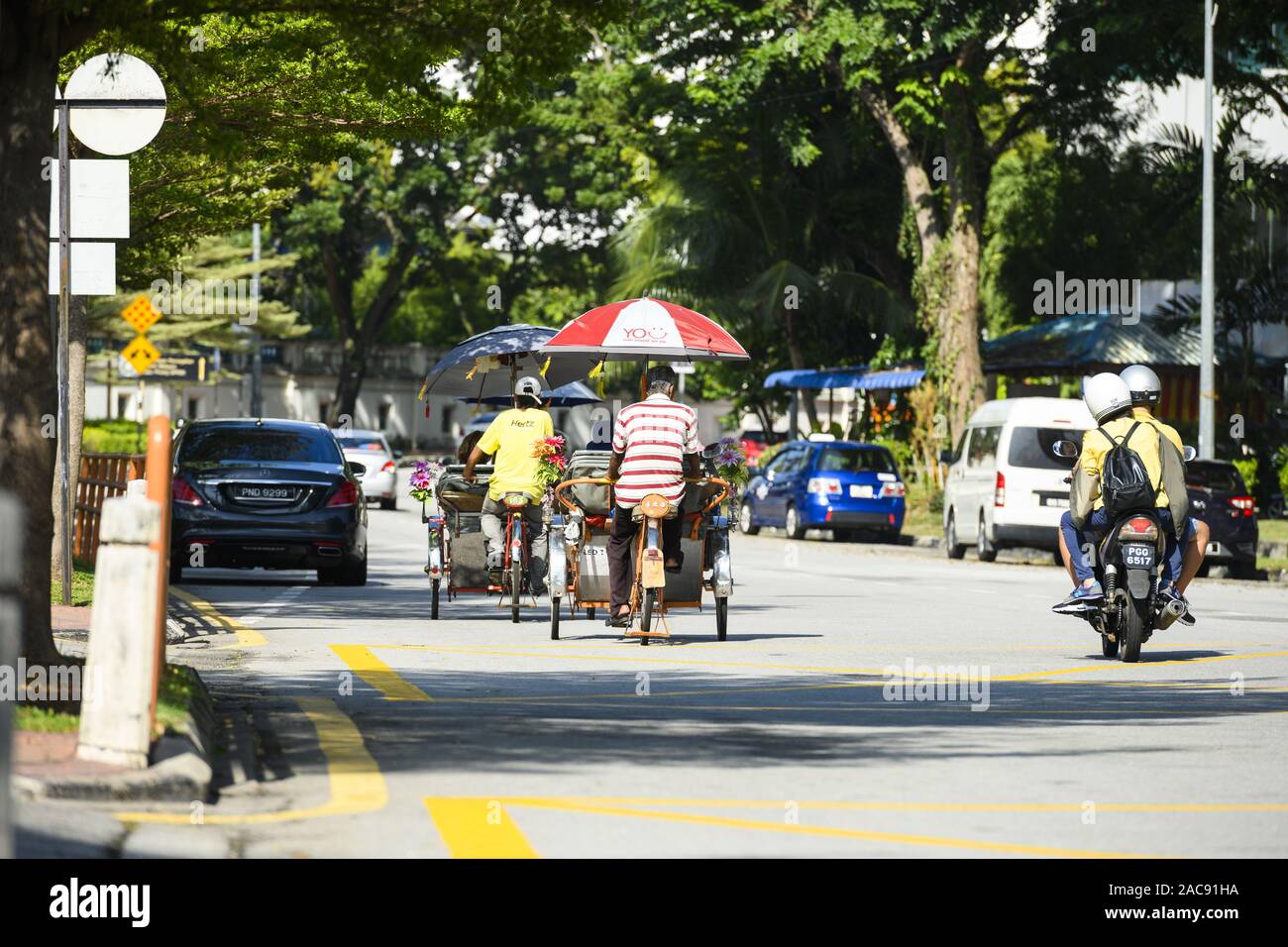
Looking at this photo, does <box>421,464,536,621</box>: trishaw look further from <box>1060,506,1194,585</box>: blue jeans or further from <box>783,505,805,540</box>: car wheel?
<box>783,505,805,540</box>: car wheel

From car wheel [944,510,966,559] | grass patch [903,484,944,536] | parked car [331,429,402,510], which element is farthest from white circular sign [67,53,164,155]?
parked car [331,429,402,510]

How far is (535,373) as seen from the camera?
20766 millimetres

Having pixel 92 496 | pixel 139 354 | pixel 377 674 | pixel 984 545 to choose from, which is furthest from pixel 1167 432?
pixel 139 354

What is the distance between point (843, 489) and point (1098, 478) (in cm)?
2069

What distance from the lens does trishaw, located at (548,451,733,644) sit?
1522 centimetres

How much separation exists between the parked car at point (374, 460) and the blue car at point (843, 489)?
942cm

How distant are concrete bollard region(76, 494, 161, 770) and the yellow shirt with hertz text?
28.2 feet

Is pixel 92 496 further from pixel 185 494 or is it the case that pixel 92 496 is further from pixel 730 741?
pixel 730 741

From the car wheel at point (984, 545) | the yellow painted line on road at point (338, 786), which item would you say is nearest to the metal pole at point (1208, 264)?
the car wheel at point (984, 545)

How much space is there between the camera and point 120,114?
12.9m

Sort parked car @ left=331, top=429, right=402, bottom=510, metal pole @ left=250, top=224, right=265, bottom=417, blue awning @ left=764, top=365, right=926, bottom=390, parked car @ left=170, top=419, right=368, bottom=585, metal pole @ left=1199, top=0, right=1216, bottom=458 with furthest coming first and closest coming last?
metal pole @ left=250, top=224, right=265, bottom=417, blue awning @ left=764, top=365, right=926, bottom=390, parked car @ left=331, top=429, right=402, bottom=510, metal pole @ left=1199, top=0, right=1216, bottom=458, parked car @ left=170, top=419, right=368, bottom=585

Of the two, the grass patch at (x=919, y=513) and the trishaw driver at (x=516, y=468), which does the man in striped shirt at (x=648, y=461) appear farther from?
the grass patch at (x=919, y=513)
